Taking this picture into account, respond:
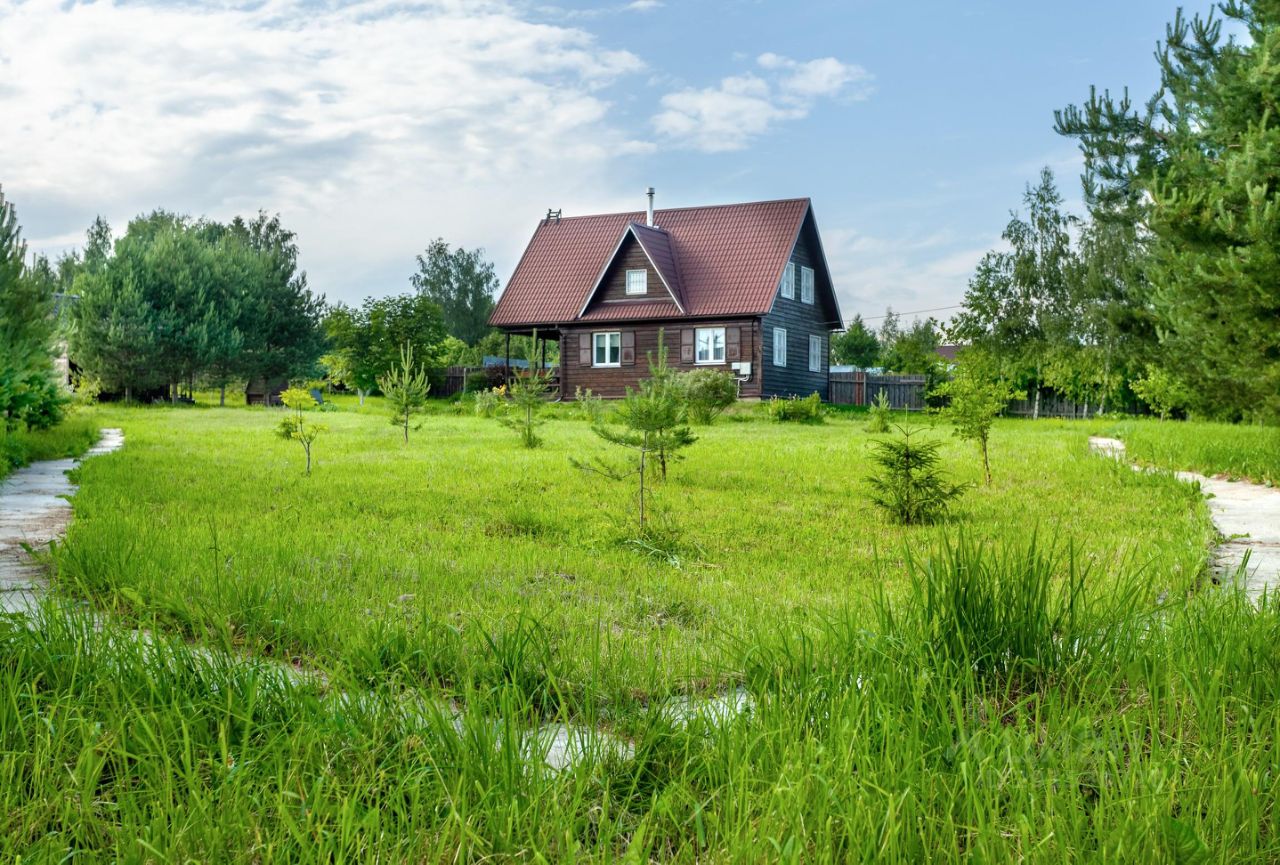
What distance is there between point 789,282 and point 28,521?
96.6 feet

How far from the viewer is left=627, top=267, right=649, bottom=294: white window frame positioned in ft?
108

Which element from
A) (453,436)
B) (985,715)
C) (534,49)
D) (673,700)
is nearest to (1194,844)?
(985,715)

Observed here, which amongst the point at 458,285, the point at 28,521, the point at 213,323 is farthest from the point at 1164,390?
the point at 458,285

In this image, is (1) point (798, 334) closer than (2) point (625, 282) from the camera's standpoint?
No

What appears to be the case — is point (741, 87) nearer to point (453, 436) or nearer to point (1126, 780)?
point (453, 436)

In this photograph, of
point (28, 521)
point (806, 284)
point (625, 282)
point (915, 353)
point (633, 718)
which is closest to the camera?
point (633, 718)

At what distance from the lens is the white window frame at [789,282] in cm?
3319

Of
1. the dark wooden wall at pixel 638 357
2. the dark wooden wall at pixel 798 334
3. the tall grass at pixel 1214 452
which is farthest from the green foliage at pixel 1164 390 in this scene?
the dark wooden wall at pixel 638 357

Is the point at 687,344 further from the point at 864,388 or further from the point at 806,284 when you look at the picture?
the point at 864,388

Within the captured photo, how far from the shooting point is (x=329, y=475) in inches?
407

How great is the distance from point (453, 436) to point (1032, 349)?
2847 centimetres

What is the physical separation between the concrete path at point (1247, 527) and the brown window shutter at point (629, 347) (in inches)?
939

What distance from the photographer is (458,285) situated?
71125 millimetres

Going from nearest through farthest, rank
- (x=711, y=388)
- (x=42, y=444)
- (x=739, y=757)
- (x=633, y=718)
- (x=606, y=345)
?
(x=739, y=757), (x=633, y=718), (x=42, y=444), (x=711, y=388), (x=606, y=345)
